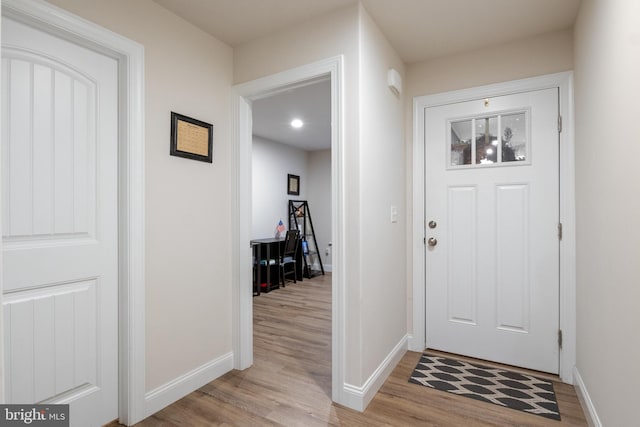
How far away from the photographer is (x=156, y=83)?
197 cm

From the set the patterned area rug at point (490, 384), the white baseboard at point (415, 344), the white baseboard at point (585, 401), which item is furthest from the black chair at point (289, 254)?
the white baseboard at point (585, 401)

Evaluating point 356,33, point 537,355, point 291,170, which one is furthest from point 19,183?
point 291,170

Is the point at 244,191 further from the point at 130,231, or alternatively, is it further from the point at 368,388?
the point at 368,388

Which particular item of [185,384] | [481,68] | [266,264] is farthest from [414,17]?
[266,264]

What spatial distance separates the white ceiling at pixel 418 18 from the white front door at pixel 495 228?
1.39 feet

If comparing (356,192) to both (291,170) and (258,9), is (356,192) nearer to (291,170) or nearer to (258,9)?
(258,9)

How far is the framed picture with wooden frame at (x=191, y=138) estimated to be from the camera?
206cm

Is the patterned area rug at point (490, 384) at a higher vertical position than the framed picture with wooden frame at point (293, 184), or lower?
lower

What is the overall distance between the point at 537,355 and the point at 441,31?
2312mm

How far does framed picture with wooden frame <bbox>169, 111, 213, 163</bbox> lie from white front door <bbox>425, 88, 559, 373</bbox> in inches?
66.0

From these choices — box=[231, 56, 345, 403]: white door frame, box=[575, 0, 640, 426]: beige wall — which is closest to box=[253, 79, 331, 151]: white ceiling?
box=[231, 56, 345, 403]: white door frame

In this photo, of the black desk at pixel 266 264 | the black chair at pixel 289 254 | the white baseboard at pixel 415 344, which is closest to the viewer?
the white baseboard at pixel 415 344

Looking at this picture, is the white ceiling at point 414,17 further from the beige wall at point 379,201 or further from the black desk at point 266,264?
the black desk at point 266,264

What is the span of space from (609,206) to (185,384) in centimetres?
242
